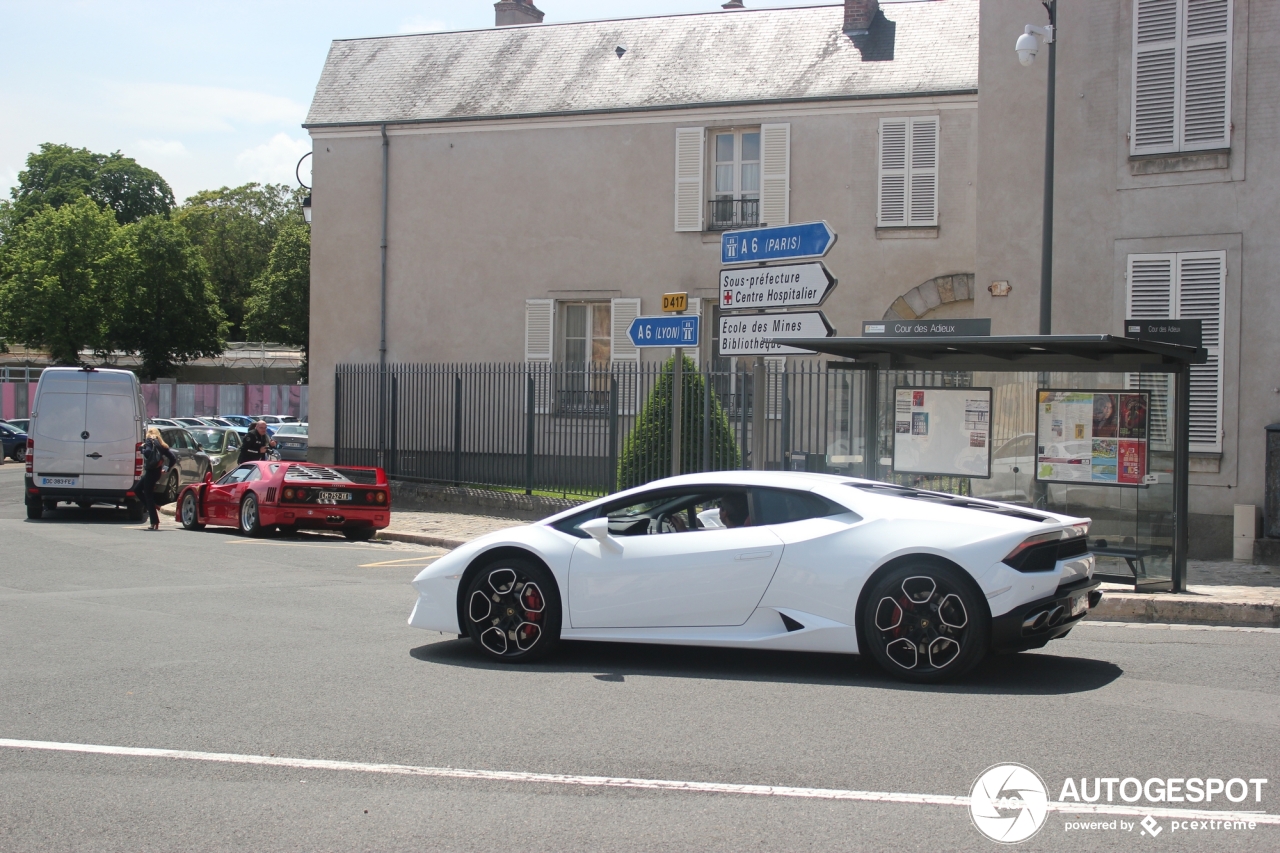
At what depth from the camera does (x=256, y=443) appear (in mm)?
21000

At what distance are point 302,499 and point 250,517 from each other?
107 cm

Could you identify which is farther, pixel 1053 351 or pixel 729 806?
pixel 1053 351

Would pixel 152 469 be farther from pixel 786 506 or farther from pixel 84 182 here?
pixel 84 182

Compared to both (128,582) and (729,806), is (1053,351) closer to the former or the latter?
(729,806)

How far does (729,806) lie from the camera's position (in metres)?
4.75

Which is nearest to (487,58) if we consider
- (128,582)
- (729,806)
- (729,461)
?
(729,461)

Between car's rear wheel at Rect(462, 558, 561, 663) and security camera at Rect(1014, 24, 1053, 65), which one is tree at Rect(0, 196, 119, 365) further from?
car's rear wheel at Rect(462, 558, 561, 663)

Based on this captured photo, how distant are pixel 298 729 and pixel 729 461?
1146 cm

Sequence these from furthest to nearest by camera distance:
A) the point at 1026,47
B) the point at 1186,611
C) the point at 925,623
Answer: the point at 1026,47 → the point at 1186,611 → the point at 925,623

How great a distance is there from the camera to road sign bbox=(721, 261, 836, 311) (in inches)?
421

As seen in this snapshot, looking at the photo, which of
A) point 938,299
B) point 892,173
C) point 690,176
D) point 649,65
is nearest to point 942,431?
point 938,299

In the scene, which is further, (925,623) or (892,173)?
(892,173)

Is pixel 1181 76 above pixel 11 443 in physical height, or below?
above

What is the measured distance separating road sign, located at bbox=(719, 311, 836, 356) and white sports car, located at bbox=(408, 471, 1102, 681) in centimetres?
319
